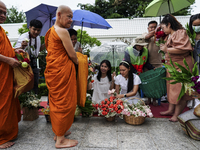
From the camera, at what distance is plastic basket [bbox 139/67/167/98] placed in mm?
3681

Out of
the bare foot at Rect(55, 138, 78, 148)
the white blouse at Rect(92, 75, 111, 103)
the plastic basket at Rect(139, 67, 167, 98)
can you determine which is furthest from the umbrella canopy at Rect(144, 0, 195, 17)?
the bare foot at Rect(55, 138, 78, 148)

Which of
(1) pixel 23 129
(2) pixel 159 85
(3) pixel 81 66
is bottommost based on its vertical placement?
(1) pixel 23 129

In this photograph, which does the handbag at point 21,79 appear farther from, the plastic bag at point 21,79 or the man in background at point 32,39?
the man in background at point 32,39

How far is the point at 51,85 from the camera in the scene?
7.69 ft

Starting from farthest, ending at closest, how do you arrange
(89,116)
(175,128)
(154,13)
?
1. (154,13)
2. (89,116)
3. (175,128)

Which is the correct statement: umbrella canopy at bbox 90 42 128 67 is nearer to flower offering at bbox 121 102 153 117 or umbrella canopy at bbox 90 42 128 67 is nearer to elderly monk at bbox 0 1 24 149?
flower offering at bbox 121 102 153 117

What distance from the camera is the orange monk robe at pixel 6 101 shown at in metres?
2.39

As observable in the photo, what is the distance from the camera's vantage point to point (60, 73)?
229 cm

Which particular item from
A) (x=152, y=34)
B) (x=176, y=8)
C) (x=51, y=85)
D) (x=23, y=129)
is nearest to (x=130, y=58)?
(x=152, y=34)

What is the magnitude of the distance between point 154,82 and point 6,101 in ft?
9.38

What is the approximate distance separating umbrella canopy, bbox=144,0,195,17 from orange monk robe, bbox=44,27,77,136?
3011mm

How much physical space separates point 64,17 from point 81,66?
→ 2.44 ft

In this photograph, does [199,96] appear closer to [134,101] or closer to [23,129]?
[134,101]

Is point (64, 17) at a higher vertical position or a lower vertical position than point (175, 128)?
higher
